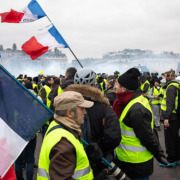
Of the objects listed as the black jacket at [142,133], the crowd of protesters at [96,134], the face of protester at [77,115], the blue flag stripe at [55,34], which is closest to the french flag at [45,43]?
the blue flag stripe at [55,34]

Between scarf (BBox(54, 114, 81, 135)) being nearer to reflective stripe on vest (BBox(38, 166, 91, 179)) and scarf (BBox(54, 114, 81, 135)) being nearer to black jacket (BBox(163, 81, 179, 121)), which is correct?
reflective stripe on vest (BBox(38, 166, 91, 179))

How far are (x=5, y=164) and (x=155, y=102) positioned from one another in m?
6.44

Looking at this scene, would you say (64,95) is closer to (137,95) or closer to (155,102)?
(137,95)

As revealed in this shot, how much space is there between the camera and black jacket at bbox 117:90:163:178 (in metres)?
2.31

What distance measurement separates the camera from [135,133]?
2.38 m

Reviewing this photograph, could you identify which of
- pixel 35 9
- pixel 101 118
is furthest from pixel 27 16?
pixel 101 118

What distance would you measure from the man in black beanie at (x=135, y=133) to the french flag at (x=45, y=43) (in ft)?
7.02

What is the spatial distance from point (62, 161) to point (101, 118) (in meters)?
0.87

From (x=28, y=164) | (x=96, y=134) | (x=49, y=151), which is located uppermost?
(x=49, y=151)

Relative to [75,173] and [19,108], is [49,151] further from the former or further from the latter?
[19,108]

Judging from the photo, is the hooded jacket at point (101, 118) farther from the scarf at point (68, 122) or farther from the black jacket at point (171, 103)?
the black jacket at point (171, 103)

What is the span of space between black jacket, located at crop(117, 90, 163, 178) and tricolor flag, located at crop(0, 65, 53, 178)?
956 mm

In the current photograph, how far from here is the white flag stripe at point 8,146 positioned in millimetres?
1810

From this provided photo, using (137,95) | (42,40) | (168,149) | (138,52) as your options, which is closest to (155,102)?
(168,149)
